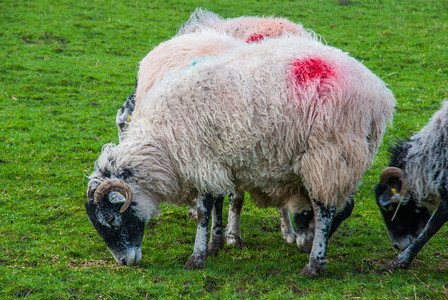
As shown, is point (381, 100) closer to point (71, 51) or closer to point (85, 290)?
point (85, 290)

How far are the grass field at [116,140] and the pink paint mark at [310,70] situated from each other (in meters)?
2.21

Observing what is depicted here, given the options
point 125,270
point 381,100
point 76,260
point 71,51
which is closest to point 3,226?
point 76,260

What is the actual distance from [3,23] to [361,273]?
15.0 meters

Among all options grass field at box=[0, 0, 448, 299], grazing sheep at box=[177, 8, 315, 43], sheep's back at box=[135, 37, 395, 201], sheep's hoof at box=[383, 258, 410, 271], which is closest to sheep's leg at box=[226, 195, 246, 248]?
grass field at box=[0, 0, 448, 299]

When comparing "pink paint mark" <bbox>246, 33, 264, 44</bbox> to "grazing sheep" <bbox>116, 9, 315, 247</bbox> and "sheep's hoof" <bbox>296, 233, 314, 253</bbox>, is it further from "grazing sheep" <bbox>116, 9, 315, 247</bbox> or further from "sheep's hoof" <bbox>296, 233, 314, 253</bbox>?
"sheep's hoof" <bbox>296, 233, 314, 253</bbox>

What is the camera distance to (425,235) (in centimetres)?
607

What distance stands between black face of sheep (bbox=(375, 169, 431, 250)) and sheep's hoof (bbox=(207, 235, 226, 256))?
80.4 inches

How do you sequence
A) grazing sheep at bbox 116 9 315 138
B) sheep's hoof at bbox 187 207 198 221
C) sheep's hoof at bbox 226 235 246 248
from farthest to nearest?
sheep's hoof at bbox 187 207 198 221
grazing sheep at bbox 116 9 315 138
sheep's hoof at bbox 226 235 246 248

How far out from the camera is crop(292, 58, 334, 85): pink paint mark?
19.5 feet

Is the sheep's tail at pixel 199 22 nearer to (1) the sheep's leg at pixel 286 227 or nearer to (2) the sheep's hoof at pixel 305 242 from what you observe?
(1) the sheep's leg at pixel 286 227

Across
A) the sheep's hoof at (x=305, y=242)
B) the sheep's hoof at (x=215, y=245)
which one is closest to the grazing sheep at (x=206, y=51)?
the sheep's hoof at (x=215, y=245)

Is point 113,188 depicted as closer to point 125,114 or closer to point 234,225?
point 234,225

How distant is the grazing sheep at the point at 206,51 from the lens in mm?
7160

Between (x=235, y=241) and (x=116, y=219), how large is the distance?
1794 mm
